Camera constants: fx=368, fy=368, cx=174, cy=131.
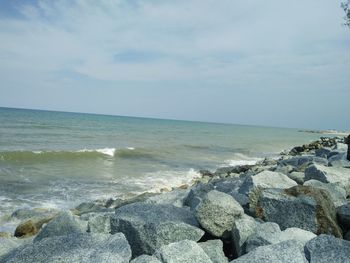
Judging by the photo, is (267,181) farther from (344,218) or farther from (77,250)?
(77,250)

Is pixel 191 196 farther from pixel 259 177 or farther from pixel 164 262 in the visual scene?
pixel 164 262

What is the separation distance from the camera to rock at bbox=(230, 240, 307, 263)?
10.3 ft

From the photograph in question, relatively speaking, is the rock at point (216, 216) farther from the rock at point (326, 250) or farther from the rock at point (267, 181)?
the rock at point (267, 181)

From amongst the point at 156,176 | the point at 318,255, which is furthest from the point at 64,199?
the point at 318,255

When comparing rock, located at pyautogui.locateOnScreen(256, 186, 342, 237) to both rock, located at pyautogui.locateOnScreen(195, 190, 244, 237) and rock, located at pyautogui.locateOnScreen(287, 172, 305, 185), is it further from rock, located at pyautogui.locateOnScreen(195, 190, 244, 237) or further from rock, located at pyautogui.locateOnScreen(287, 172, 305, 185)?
rock, located at pyautogui.locateOnScreen(287, 172, 305, 185)

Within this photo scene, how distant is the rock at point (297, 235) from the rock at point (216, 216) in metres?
0.57

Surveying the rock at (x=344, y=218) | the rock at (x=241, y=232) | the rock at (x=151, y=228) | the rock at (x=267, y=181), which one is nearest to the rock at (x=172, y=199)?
the rock at (x=267, y=181)

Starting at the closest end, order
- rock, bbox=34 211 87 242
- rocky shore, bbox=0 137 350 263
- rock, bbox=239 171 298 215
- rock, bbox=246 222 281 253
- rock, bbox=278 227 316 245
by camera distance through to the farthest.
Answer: rocky shore, bbox=0 137 350 263, rock, bbox=246 222 281 253, rock, bbox=278 227 316 245, rock, bbox=34 211 87 242, rock, bbox=239 171 298 215

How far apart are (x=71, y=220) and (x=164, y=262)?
65.7 inches

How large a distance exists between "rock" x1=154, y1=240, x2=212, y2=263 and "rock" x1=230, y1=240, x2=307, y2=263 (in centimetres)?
32

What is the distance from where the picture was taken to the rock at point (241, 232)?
3760 mm

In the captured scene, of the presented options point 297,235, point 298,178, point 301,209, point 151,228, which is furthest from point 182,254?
point 298,178

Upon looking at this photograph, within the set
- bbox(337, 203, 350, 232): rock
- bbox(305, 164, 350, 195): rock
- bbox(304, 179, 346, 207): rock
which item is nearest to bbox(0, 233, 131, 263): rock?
bbox(337, 203, 350, 232): rock

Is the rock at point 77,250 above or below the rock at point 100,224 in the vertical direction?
above
